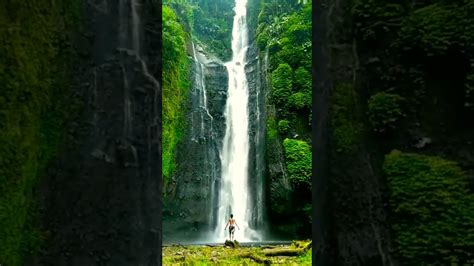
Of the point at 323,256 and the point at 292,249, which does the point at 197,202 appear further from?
the point at 323,256

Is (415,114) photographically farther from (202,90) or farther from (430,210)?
(202,90)

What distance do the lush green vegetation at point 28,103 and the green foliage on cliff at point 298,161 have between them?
46.0ft

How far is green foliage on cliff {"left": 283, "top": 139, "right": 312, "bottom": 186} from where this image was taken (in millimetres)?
16312

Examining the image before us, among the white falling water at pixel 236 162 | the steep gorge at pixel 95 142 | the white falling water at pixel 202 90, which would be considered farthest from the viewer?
the white falling water at pixel 202 90

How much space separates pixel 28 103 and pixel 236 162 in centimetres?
1585

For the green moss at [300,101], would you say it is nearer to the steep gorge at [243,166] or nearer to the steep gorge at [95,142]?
the steep gorge at [243,166]

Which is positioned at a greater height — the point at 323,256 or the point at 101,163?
the point at 101,163

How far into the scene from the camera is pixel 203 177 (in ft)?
59.3

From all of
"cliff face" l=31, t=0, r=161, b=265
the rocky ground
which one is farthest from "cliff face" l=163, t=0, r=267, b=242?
"cliff face" l=31, t=0, r=161, b=265

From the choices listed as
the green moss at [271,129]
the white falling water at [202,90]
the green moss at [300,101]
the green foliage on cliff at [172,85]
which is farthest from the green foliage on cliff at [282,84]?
the green foliage on cliff at [172,85]

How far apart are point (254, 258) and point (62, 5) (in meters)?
8.27

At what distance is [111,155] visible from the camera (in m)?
2.78

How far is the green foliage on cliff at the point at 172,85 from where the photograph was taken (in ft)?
55.8

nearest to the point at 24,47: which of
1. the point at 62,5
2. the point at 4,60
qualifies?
the point at 4,60
